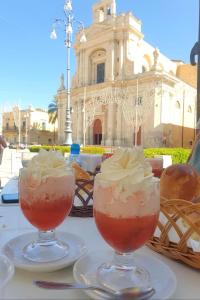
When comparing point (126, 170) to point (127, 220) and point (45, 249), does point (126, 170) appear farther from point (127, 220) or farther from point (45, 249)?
point (45, 249)

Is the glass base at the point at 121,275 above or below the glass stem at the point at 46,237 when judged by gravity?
below

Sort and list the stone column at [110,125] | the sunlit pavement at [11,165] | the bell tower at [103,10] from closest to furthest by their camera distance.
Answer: the sunlit pavement at [11,165]
the stone column at [110,125]
the bell tower at [103,10]

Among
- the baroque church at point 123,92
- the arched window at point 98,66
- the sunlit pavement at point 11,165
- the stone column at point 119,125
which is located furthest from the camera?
the arched window at point 98,66

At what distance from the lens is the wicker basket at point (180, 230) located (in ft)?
1.59

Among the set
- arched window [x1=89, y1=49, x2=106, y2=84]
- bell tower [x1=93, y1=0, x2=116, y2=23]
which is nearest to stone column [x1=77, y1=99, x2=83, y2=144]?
arched window [x1=89, y1=49, x2=106, y2=84]

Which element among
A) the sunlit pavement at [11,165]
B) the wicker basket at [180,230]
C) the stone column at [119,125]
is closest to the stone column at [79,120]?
the stone column at [119,125]

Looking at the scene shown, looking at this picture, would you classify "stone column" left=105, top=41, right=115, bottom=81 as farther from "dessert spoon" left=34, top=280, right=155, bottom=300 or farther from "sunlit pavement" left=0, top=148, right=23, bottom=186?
"dessert spoon" left=34, top=280, right=155, bottom=300

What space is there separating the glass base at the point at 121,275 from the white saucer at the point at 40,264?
0.23 feet

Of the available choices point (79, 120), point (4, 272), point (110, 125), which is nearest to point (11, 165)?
point (4, 272)

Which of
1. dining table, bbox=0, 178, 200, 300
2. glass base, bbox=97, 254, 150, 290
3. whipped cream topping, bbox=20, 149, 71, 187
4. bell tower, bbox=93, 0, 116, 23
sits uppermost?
bell tower, bbox=93, 0, 116, 23

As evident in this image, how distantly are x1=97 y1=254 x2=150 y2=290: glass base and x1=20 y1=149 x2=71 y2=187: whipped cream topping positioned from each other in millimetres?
210

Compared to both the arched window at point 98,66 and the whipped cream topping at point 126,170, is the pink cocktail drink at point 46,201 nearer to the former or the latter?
the whipped cream topping at point 126,170

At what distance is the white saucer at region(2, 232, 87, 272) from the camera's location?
0.47 m

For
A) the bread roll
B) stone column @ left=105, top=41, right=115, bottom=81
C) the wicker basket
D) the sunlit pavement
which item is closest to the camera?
the wicker basket
